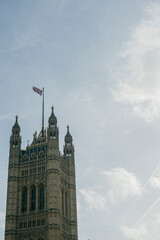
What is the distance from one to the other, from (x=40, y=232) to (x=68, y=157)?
24.2 meters

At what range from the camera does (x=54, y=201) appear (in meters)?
84.1

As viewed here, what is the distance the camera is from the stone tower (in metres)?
83.1

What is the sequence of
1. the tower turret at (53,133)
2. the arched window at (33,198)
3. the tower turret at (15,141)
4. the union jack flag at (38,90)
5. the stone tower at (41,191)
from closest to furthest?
1. the stone tower at (41,191)
2. the arched window at (33,198)
3. the tower turret at (53,133)
4. the tower turret at (15,141)
5. the union jack flag at (38,90)

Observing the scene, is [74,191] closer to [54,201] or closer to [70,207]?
[70,207]

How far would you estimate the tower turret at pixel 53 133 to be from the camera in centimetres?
9346

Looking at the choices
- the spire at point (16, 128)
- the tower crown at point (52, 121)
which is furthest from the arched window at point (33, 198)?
the spire at point (16, 128)

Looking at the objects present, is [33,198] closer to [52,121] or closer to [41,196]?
[41,196]

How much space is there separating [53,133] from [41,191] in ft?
49.8

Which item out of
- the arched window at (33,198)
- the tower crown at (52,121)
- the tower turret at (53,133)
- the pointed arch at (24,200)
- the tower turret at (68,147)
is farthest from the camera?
the tower turret at (68,147)

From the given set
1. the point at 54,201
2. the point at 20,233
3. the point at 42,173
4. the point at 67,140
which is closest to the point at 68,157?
the point at 67,140

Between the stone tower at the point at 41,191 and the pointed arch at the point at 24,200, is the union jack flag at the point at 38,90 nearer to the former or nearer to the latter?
the stone tower at the point at 41,191

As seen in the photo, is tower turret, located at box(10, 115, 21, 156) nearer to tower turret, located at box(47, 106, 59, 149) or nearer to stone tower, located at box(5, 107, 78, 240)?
stone tower, located at box(5, 107, 78, 240)

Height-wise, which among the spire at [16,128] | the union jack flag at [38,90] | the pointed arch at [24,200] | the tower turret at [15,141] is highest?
the union jack flag at [38,90]

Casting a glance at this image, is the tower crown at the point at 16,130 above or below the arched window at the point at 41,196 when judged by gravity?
above
